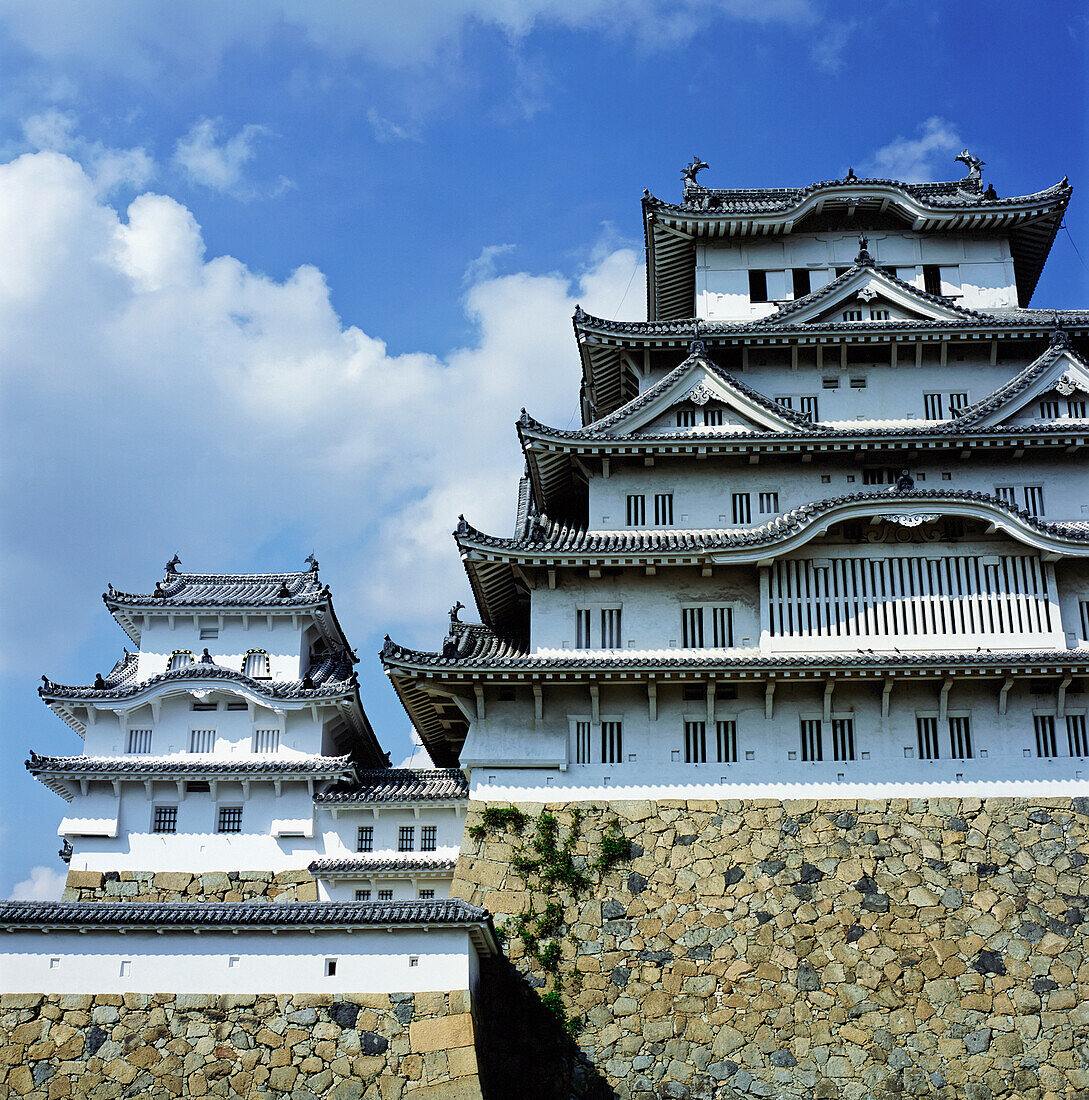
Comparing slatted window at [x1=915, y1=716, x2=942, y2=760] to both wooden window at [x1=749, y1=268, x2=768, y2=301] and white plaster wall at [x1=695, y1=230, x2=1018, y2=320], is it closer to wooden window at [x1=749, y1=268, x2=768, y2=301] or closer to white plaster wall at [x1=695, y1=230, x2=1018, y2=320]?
white plaster wall at [x1=695, y1=230, x2=1018, y2=320]

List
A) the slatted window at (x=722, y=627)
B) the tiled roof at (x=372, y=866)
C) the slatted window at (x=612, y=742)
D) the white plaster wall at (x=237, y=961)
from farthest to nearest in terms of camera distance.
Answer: the tiled roof at (x=372, y=866)
the slatted window at (x=722, y=627)
the slatted window at (x=612, y=742)
the white plaster wall at (x=237, y=961)

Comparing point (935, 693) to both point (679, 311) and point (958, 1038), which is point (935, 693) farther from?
point (679, 311)

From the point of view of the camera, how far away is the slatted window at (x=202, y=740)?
3341 centimetres

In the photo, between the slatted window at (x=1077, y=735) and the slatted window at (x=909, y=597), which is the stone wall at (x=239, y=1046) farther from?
the slatted window at (x=1077, y=735)

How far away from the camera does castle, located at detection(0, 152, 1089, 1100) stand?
21156 mm

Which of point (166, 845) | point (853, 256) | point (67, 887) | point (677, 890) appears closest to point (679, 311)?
point (853, 256)

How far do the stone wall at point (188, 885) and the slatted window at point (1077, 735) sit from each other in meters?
16.7

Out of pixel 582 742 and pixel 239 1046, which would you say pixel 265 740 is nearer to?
pixel 582 742

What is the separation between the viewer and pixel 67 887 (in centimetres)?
3150

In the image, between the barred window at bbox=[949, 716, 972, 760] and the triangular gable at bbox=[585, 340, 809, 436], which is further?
the triangular gable at bbox=[585, 340, 809, 436]

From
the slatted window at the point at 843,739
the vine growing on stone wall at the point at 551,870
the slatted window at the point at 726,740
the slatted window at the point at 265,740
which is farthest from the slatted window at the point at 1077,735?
the slatted window at the point at 265,740

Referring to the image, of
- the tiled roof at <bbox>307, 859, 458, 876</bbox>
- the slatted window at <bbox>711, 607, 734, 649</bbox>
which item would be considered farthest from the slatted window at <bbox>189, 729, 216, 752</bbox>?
the slatted window at <bbox>711, 607, 734, 649</bbox>

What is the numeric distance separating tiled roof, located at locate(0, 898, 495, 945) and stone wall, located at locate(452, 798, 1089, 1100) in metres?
3.31

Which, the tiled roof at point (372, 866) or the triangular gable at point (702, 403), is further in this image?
the tiled roof at point (372, 866)
